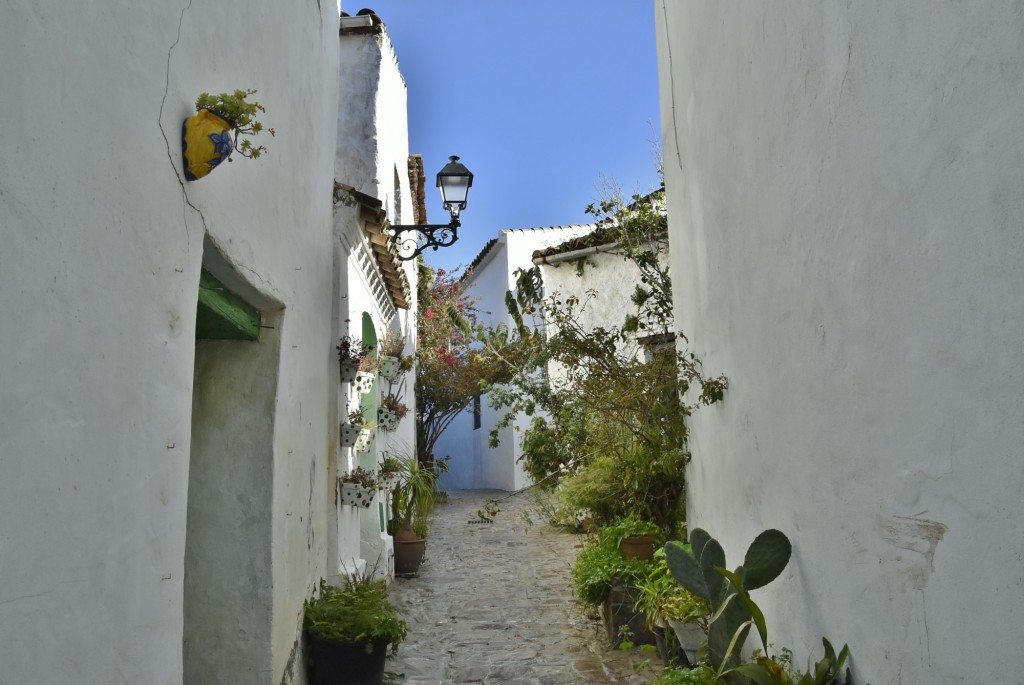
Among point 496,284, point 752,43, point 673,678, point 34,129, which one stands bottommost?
point 673,678

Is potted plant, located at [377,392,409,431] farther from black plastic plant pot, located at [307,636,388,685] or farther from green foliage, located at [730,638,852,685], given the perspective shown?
green foliage, located at [730,638,852,685]

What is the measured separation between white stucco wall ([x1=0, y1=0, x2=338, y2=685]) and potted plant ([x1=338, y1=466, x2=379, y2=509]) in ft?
11.3

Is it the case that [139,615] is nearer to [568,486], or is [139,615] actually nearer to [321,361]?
[321,361]

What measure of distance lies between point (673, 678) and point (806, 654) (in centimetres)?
86

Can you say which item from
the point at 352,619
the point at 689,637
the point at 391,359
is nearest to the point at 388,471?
the point at 391,359

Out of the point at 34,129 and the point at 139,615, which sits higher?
the point at 34,129

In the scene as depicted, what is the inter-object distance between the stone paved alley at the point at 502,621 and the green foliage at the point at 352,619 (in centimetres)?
63

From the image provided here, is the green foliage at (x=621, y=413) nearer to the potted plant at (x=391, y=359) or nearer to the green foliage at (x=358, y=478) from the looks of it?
the potted plant at (x=391, y=359)

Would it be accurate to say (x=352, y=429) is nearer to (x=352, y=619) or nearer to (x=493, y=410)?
(x=352, y=619)

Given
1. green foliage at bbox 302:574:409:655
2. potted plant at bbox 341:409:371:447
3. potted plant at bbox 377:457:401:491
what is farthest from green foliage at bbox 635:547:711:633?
potted plant at bbox 377:457:401:491

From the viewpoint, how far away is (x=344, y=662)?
5.39 meters

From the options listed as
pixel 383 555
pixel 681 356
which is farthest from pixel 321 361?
pixel 383 555

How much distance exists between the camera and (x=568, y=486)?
8.46 m

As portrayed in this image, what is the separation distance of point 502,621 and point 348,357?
8.96 ft
